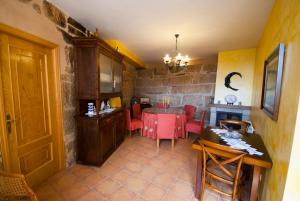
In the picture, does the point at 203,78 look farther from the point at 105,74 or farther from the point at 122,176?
the point at 122,176

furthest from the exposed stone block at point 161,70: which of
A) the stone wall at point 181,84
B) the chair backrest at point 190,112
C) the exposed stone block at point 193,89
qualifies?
the chair backrest at point 190,112

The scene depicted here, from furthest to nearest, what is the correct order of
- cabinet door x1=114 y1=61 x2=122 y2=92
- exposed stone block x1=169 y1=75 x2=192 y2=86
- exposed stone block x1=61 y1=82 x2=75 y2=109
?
1. exposed stone block x1=169 y1=75 x2=192 y2=86
2. cabinet door x1=114 y1=61 x2=122 y2=92
3. exposed stone block x1=61 y1=82 x2=75 y2=109

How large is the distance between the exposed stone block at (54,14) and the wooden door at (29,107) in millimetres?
433

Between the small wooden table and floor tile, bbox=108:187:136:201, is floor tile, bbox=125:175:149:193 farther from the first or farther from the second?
the small wooden table

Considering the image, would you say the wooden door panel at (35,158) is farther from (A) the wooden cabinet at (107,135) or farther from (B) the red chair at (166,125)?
(B) the red chair at (166,125)

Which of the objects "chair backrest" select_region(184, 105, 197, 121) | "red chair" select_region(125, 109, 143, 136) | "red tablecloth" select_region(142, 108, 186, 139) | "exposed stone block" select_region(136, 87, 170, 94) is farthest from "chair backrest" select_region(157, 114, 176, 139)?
"exposed stone block" select_region(136, 87, 170, 94)

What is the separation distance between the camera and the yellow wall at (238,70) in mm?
3430

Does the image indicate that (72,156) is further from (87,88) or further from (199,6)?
(199,6)

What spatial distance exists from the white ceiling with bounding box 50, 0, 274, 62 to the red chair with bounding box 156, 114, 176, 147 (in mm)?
1717

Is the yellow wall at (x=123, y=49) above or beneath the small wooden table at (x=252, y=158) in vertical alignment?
above

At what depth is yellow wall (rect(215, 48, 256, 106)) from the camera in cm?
343

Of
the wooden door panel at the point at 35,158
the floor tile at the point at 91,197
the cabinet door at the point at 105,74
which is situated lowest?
the floor tile at the point at 91,197

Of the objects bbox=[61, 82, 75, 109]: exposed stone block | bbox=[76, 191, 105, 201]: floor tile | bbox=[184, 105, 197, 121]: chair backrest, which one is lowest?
bbox=[76, 191, 105, 201]: floor tile

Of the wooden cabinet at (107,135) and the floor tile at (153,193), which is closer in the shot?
the floor tile at (153,193)
